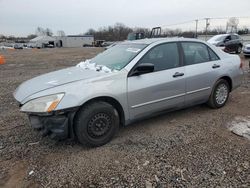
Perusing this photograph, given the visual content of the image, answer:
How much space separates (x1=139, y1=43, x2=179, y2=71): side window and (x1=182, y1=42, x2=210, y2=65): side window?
238 millimetres

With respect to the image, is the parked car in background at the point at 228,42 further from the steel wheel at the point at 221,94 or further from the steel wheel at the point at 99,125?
the steel wheel at the point at 99,125

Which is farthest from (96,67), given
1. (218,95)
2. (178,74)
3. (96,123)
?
(218,95)

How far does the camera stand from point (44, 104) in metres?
3.12

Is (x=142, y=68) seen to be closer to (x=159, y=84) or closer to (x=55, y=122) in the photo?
(x=159, y=84)

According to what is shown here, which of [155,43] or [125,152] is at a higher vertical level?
[155,43]

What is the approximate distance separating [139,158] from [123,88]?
1055 millimetres

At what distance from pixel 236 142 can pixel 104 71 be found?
2352 millimetres

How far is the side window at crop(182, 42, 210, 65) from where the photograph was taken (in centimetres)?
442

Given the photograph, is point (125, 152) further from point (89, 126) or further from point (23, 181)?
point (23, 181)

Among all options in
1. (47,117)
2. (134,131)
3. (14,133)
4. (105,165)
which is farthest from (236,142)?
(14,133)

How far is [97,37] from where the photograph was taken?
102 m

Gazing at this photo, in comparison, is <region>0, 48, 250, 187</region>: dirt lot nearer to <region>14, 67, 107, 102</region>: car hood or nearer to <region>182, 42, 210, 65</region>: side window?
<region>14, 67, 107, 102</region>: car hood

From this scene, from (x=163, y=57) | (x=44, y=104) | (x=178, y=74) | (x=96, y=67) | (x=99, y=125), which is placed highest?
(x=163, y=57)

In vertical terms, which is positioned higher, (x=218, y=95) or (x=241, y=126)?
(x=218, y=95)
